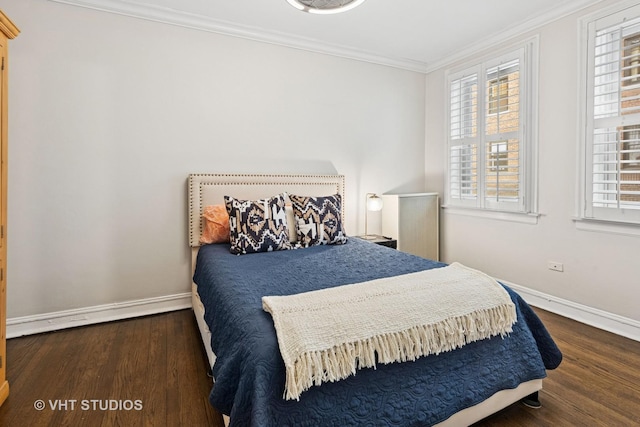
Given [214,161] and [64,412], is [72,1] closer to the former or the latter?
[214,161]

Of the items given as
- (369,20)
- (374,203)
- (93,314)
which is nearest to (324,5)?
(369,20)

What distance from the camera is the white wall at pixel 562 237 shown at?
104 inches

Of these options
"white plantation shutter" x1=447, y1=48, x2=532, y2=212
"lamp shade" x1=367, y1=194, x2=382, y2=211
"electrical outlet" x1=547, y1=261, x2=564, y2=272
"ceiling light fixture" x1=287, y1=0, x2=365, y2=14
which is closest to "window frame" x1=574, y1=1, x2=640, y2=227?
"electrical outlet" x1=547, y1=261, x2=564, y2=272

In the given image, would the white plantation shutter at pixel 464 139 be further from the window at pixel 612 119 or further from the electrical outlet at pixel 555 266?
the window at pixel 612 119

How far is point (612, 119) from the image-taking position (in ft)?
8.48

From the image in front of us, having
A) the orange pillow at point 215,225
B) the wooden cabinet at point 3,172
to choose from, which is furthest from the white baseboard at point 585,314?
the wooden cabinet at point 3,172

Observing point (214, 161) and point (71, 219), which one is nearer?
point (71, 219)

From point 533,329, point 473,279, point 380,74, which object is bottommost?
point 533,329

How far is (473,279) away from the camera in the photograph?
1776mm

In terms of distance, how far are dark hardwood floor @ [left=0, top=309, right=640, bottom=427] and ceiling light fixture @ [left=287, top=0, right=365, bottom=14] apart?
2.41 meters

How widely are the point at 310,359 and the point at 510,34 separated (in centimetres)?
355

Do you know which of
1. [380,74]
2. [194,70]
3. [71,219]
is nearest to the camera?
[71,219]

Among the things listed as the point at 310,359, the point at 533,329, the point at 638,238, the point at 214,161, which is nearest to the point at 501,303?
the point at 533,329

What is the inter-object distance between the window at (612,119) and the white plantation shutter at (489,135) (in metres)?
0.54
